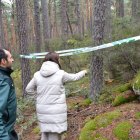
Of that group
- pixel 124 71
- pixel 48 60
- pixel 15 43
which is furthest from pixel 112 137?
pixel 15 43

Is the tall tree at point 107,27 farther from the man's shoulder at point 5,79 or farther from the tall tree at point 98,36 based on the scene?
the man's shoulder at point 5,79

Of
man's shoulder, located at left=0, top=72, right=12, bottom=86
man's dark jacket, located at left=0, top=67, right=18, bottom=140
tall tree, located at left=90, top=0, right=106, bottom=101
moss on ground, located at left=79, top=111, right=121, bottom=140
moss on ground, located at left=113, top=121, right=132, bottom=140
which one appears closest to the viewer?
man's dark jacket, located at left=0, top=67, right=18, bottom=140

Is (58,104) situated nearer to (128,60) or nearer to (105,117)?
(105,117)

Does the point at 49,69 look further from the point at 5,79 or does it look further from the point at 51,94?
the point at 5,79

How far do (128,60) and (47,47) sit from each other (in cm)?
827

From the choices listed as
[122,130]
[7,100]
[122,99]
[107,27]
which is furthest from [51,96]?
[107,27]

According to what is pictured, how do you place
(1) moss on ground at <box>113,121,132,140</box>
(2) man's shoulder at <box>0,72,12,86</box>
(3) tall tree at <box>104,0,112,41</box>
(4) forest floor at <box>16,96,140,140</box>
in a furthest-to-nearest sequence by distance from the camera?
(3) tall tree at <box>104,0,112,41</box>
(4) forest floor at <box>16,96,140,140</box>
(1) moss on ground at <box>113,121,132,140</box>
(2) man's shoulder at <box>0,72,12,86</box>

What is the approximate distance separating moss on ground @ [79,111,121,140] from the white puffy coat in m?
0.40

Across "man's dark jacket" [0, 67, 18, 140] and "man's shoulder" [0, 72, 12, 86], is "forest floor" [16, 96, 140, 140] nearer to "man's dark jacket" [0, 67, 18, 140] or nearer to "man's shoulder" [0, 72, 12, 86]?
"man's dark jacket" [0, 67, 18, 140]

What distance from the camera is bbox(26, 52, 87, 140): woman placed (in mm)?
5938

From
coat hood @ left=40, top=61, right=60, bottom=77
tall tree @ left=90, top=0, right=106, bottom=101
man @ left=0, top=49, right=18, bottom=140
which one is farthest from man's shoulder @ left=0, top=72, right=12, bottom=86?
tall tree @ left=90, top=0, right=106, bottom=101

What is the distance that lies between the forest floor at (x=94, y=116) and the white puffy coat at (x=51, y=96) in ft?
2.45

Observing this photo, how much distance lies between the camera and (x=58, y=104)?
19.6 feet

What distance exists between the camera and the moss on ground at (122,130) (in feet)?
18.4
